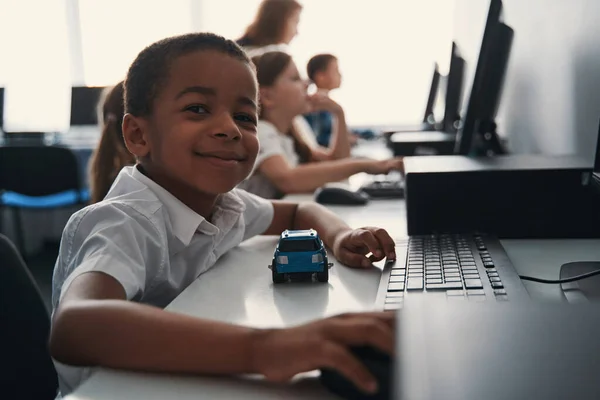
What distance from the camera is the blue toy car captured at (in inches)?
32.7

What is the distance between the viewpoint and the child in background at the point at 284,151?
1762 millimetres

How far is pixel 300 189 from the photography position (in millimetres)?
1772

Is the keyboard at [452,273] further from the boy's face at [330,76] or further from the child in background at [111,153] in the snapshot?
the boy's face at [330,76]

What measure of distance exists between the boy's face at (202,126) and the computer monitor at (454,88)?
1.54m

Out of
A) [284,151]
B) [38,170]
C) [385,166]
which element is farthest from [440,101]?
[38,170]

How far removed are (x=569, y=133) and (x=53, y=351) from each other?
1.13m

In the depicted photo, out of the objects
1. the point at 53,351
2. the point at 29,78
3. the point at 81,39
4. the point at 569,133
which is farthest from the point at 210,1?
the point at 53,351

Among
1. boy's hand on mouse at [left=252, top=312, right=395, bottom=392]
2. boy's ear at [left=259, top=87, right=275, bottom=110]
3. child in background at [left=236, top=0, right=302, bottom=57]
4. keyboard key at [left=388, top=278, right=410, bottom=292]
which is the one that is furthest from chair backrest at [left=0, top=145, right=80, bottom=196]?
boy's hand on mouse at [left=252, top=312, right=395, bottom=392]

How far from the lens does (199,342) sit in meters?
0.53

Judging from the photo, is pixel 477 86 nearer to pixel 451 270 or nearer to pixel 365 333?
pixel 451 270

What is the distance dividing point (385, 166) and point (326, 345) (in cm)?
125

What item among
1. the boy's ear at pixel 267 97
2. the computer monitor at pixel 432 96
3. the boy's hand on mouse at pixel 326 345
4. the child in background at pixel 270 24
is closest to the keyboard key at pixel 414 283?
the boy's hand on mouse at pixel 326 345

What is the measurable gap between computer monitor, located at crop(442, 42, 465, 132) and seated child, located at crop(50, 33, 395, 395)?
137 centimetres

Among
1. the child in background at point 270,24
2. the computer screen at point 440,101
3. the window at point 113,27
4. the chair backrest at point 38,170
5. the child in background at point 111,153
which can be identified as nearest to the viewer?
the child in background at point 111,153
